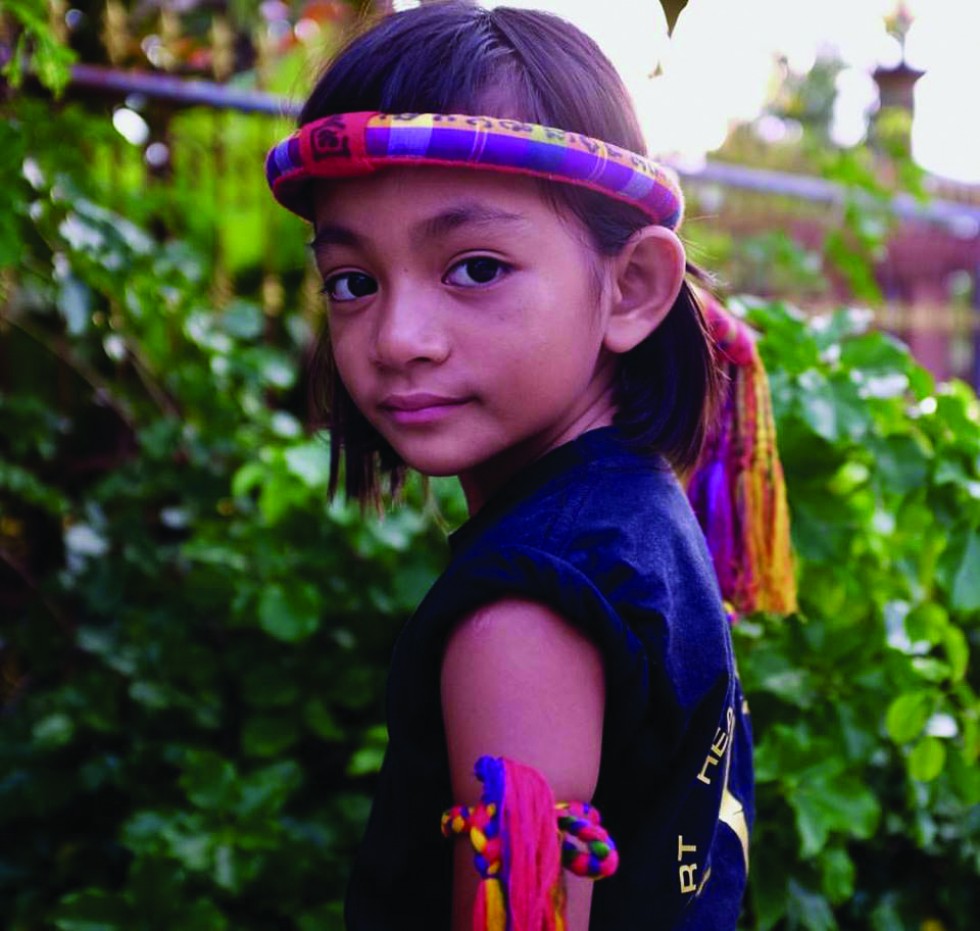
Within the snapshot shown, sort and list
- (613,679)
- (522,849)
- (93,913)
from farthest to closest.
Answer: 1. (93,913)
2. (613,679)
3. (522,849)

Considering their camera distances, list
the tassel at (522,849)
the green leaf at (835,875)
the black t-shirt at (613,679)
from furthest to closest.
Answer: the green leaf at (835,875) → the black t-shirt at (613,679) → the tassel at (522,849)

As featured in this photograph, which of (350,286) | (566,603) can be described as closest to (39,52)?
(350,286)

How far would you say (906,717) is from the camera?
1.89 meters

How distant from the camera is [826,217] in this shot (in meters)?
6.45

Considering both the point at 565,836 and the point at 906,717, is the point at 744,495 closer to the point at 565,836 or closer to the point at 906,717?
the point at 906,717

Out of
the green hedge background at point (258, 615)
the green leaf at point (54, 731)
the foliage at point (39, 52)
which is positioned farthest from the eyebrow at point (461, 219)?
the green leaf at point (54, 731)

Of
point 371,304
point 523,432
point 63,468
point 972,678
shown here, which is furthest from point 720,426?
point 63,468

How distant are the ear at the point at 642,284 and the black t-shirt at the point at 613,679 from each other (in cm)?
11

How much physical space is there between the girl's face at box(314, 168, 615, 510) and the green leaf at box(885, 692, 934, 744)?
0.91 m

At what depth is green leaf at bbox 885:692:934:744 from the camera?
1.89 metres

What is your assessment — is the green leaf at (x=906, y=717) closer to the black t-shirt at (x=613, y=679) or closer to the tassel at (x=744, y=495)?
the tassel at (x=744, y=495)

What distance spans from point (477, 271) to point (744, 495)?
2.09 ft

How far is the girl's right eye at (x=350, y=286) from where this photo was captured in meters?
1.27

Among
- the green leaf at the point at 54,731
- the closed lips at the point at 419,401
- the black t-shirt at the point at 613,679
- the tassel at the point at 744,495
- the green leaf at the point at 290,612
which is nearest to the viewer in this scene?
the black t-shirt at the point at 613,679
